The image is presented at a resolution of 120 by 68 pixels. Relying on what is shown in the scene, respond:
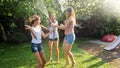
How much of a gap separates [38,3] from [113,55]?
144 inches

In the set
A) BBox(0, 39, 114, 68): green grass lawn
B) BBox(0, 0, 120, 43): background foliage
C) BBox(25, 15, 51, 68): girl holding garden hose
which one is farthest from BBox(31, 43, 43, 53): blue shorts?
BBox(0, 0, 120, 43): background foliage

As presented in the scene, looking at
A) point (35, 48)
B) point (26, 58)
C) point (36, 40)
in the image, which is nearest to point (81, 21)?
point (26, 58)

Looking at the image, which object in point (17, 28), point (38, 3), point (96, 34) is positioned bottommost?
point (96, 34)

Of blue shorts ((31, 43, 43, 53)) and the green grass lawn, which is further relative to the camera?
the green grass lawn

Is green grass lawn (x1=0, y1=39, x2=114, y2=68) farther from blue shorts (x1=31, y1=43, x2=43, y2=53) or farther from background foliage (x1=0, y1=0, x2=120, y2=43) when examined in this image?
→ blue shorts (x1=31, y1=43, x2=43, y2=53)

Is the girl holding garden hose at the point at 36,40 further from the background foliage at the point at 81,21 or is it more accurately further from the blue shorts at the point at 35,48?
the background foliage at the point at 81,21

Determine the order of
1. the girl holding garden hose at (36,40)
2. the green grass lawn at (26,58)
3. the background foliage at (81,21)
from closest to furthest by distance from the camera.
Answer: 1. the girl holding garden hose at (36,40)
2. the green grass lawn at (26,58)
3. the background foliage at (81,21)

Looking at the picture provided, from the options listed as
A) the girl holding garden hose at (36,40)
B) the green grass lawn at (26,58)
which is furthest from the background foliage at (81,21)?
the girl holding garden hose at (36,40)

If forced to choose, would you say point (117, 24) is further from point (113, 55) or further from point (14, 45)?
point (14, 45)

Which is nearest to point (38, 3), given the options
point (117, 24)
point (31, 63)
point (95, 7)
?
point (31, 63)

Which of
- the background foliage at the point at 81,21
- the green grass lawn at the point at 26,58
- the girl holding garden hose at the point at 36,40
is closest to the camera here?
the girl holding garden hose at the point at 36,40

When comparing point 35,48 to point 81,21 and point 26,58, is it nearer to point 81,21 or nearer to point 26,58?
point 26,58

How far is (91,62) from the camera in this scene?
9133 mm

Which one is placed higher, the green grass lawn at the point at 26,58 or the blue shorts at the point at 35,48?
the blue shorts at the point at 35,48
